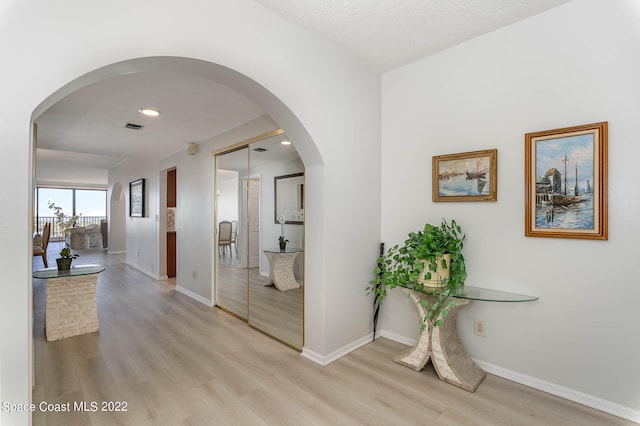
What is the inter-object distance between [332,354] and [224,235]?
2.19 metres

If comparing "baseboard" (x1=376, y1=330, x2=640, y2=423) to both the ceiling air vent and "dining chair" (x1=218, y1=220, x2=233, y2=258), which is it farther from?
the ceiling air vent

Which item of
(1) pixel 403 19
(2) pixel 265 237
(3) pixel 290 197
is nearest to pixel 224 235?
(2) pixel 265 237

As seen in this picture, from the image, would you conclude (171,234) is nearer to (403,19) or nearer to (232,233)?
(232,233)

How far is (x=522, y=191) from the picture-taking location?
2215 millimetres

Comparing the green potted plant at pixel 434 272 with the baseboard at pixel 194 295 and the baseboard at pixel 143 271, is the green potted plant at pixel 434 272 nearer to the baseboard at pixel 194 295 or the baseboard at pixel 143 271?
the baseboard at pixel 194 295

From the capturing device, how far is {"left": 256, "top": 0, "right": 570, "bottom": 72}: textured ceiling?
2031 millimetres

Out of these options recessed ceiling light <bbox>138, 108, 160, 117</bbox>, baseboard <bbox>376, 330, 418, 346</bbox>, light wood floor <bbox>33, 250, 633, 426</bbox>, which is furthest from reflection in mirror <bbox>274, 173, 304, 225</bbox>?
recessed ceiling light <bbox>138, 108, 160, 117</bbox>

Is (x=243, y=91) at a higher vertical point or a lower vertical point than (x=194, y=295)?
higher

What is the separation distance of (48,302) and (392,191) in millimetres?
3656

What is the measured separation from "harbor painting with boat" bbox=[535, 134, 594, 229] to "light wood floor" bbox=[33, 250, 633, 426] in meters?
1.20

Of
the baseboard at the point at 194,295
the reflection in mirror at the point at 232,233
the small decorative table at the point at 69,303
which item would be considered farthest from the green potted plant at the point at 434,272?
the small decorative table at the point at 69,303

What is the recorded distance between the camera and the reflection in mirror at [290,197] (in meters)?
3.00

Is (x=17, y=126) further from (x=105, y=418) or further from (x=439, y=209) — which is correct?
(x=439, y=209)

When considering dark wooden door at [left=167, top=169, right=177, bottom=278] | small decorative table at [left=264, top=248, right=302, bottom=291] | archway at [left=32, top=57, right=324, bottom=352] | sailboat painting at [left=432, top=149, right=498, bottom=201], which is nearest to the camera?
archway at [left=32, top=57, right=324, bottom=352]
